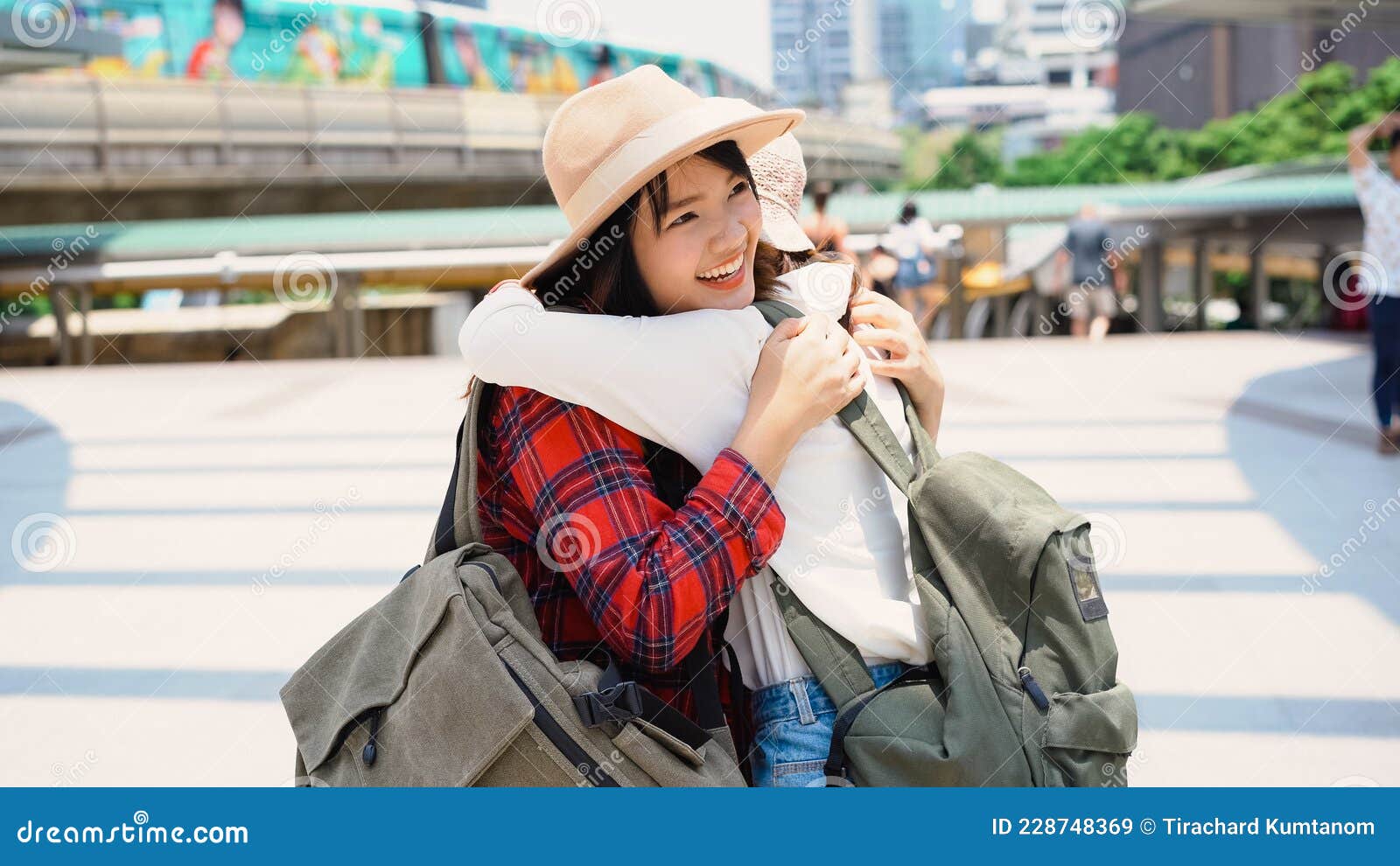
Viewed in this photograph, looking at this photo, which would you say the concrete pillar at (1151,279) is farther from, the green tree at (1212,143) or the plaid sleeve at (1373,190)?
the plaid sleeve at (1373,190)

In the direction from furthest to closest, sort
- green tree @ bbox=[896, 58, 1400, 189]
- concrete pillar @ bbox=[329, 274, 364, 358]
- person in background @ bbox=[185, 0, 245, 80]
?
green tree @ bbox=[896, 58, 1400, 189]
person in background @ bbox=[185, 0, 245, 80]
concrete pillar @ bbox=[329, 274, 364, 358]

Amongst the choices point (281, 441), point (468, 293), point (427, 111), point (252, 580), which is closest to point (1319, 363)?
point (281, 441)

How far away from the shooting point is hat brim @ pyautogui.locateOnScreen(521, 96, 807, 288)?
1.42m

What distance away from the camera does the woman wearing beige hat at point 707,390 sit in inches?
54.3

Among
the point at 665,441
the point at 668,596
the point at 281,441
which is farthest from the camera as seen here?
the point at 281,441

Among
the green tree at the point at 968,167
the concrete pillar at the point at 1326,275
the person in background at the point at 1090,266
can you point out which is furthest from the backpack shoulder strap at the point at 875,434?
the green tree at the point at 968,167

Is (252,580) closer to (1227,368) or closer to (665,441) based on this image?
(665,441)

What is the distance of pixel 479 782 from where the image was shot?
1.38 m

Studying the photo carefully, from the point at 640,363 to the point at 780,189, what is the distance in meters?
0.54

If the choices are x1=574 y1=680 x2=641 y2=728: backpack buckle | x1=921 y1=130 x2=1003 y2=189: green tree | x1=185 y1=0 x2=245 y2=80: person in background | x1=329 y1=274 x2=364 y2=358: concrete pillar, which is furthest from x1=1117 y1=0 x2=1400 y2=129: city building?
x1=574 y1=680 x2=641 y2=728: backpack buckle

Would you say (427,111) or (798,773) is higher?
(798,773)

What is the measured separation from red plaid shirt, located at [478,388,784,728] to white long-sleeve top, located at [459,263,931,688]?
0.04m

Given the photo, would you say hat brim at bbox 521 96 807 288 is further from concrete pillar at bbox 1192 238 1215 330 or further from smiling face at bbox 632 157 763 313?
concrete pillar at bbox 1192 238 1215 330

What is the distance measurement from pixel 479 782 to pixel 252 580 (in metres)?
3.60
